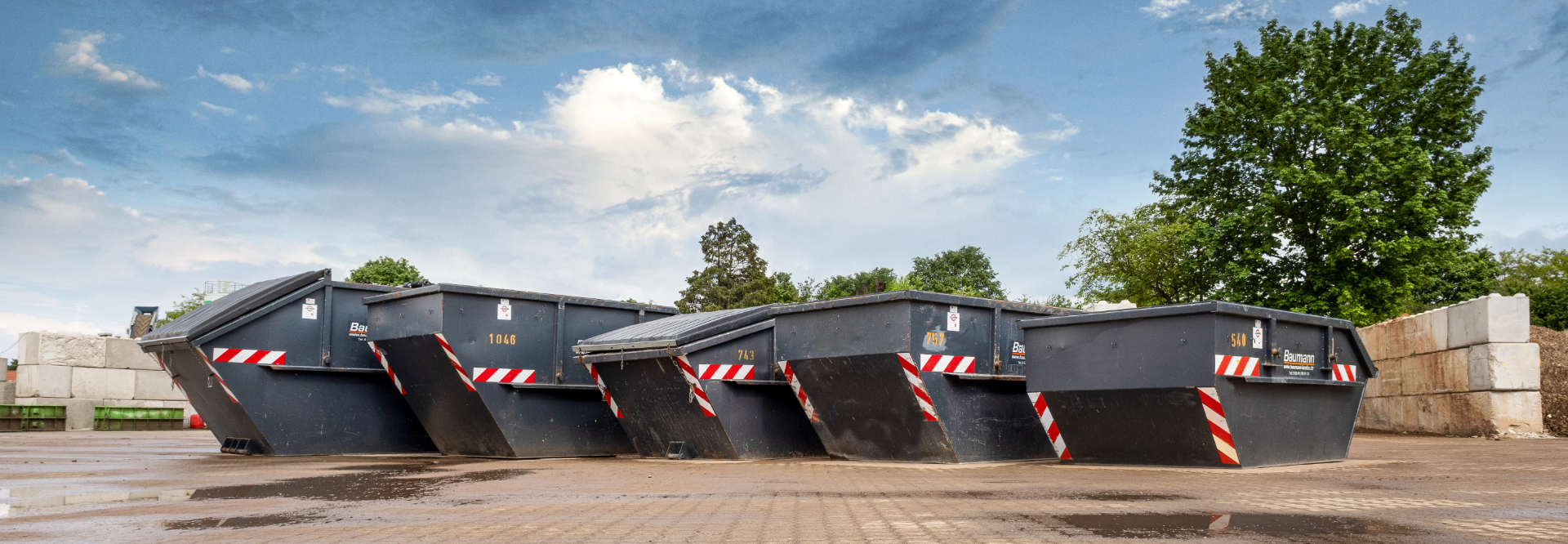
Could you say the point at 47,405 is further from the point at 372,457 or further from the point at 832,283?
the point at 832,283

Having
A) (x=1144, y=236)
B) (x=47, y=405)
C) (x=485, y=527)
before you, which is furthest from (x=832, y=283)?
(x=485, y=527)

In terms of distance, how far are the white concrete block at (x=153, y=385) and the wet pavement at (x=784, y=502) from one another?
14.2 meters

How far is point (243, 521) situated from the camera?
5551 millimetres

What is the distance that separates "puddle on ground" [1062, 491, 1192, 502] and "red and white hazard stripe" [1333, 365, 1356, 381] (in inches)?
159

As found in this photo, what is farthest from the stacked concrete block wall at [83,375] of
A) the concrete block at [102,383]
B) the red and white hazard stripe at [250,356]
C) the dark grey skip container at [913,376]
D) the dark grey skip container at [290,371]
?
the dark grey skip container at [913,376]

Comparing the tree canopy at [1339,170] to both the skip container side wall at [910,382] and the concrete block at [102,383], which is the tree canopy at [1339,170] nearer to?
the skip container side wall at [910,382]

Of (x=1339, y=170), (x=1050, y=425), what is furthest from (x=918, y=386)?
(x=1339, y=170)

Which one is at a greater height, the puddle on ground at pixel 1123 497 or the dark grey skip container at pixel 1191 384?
the dark grey skip container at pixel 1191 384

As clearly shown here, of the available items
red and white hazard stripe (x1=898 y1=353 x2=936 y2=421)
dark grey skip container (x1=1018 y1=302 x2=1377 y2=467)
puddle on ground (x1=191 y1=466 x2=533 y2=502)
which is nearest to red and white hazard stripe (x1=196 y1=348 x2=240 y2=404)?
puddle on ground (x1=191 y1=466 x2=533 y2=502)

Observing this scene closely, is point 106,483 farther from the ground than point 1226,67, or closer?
closer

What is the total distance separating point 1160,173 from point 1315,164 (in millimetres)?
4607

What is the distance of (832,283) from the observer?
75000mm

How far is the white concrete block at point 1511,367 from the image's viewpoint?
15375 mm

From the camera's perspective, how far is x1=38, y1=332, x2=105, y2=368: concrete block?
→ 21.6 m
